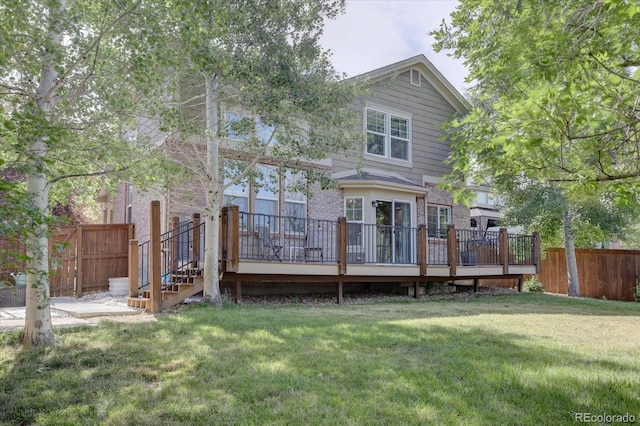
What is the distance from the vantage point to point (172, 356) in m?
4.93

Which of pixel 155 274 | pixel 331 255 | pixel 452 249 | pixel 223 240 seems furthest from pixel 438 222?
pixel 155 274

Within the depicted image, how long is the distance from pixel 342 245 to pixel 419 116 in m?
6.96

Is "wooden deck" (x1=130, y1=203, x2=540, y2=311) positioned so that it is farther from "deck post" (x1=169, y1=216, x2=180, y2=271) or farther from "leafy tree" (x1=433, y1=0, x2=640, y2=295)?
"leafy tree" (x1=433, y1=0, x2=640, y2=295)

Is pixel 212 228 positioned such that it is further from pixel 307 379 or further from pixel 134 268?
pixel 307 379

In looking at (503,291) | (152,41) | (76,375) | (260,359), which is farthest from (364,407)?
(503,291)

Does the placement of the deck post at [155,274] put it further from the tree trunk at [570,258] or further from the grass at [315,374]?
the tree trunk at [570,258]

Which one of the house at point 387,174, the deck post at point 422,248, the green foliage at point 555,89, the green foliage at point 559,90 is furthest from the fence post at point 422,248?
the green foliage at point 559,90

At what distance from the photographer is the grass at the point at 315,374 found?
136 inches

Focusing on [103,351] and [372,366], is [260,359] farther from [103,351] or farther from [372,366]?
[103,351]

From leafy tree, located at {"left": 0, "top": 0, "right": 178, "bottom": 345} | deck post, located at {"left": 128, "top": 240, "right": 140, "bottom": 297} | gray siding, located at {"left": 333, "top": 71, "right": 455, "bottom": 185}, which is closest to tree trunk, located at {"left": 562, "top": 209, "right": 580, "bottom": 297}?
gray siding, located at {"left": 333, "top": 71, "right": 455, "bottom": 185}

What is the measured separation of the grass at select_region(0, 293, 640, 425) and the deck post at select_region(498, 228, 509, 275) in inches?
292

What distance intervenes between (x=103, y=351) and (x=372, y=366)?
292 centimetres

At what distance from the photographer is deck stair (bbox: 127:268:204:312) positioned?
332 inches

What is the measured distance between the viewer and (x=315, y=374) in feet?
14.0
